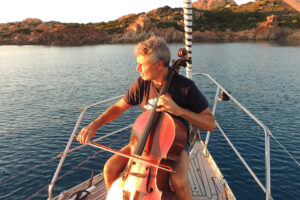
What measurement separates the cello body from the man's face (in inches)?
17.8

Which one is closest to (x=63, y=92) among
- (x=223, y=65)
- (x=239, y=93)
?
(x=239, y=93)

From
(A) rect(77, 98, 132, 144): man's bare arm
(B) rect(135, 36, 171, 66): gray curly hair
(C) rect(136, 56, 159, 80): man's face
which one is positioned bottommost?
(A) rect(77, 98, 132, 144): man's bare arm

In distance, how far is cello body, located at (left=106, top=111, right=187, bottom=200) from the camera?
2363 mm

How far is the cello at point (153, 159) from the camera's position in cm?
237

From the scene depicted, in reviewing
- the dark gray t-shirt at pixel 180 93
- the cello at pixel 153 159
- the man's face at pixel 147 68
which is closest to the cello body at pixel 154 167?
the cello at pixel 153 159

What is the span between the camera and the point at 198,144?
229 inches

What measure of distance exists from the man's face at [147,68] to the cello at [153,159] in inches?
8.7

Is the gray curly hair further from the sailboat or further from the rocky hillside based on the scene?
the rocky hillside

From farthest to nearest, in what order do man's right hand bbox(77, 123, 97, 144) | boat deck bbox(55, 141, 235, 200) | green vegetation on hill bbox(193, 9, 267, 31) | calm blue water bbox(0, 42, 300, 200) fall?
1. green vegetation on hill bbox(193, 9, 267, 31)
2. calm blue water bbox(0, 42, 300, 200)
3. boat deck bbox(55, 141, 235, 200)
4. man's right hand bbox(77, 123, 97, 144)

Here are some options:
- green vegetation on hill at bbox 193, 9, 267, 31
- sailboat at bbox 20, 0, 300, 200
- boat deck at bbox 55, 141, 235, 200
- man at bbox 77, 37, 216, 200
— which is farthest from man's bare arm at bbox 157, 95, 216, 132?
green vegetation on hill at bbox 193, 9, 267, 31

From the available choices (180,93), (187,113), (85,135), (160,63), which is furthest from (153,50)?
(85,135)

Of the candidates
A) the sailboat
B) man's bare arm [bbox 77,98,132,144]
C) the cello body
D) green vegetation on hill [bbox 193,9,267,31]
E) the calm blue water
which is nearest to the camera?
the cello body

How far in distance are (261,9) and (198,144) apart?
133 metres

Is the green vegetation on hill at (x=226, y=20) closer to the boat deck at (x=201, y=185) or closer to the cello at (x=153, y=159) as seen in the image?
the boat deck at (x=201, y=185)
